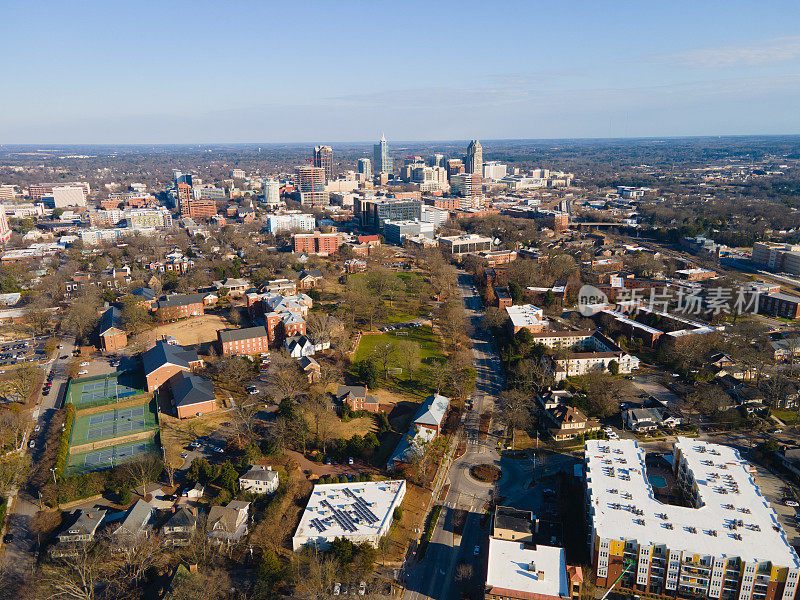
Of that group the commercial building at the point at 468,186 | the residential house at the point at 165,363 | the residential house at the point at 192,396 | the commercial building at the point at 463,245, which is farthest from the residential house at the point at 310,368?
the commercial building at the point at 468,186

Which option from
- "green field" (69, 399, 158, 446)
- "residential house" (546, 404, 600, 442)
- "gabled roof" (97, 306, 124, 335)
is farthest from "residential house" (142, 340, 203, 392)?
"residential house" (546, 404, 600, 442)

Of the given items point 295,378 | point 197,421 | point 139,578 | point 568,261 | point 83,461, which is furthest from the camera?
point 568,261

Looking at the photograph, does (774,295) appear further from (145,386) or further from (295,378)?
(145,386)

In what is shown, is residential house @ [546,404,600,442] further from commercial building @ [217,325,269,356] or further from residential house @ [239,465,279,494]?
commercial building @ [217,325,269,356]

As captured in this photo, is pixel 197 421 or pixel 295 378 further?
pixel 295 378

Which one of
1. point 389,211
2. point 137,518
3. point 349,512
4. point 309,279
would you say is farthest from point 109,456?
point 389,211

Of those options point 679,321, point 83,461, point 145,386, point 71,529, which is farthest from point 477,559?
point 679,321

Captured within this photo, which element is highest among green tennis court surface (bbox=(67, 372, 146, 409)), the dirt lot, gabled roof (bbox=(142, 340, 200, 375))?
gabled roof (bbox=(142, 340, 200, 375))
